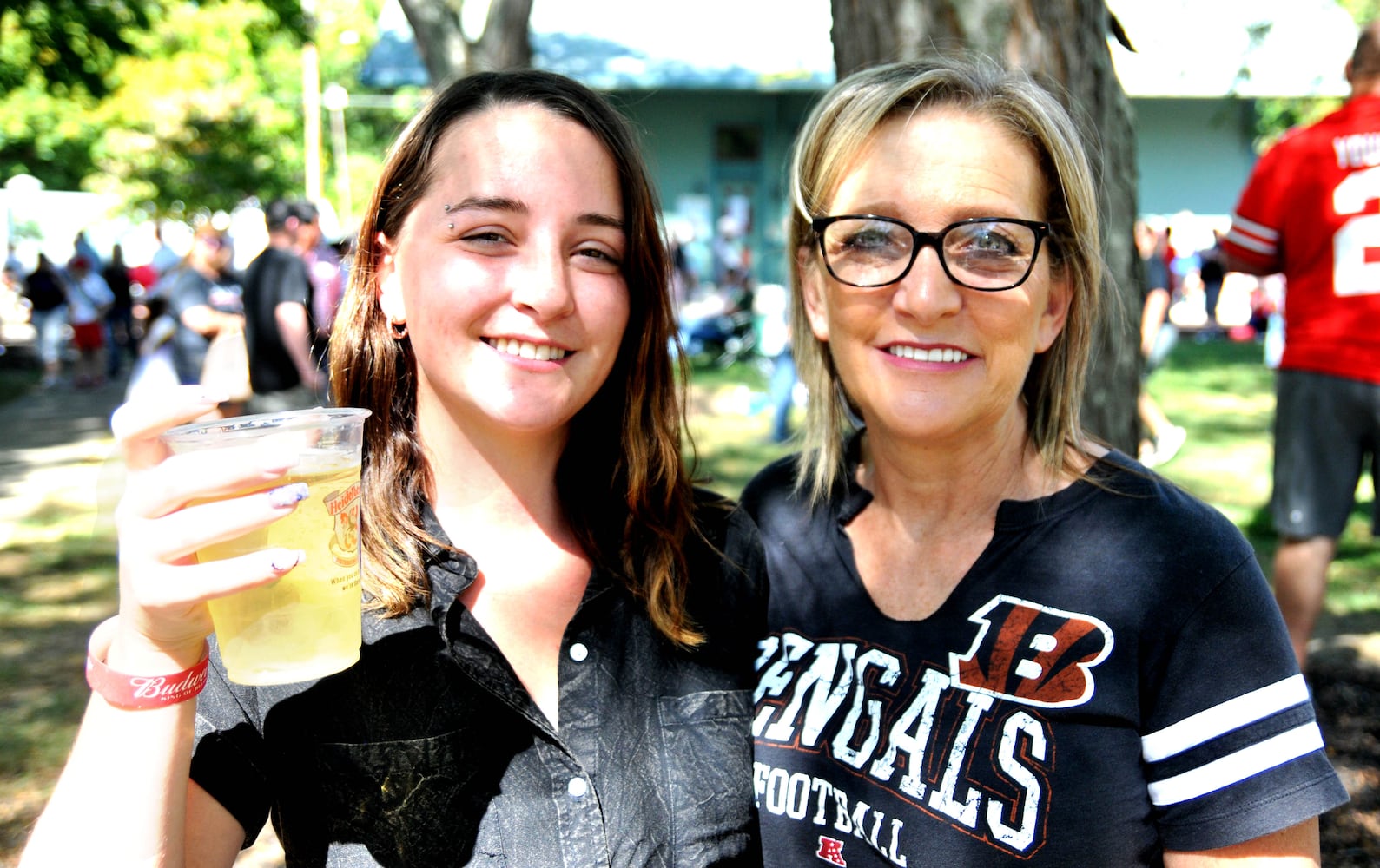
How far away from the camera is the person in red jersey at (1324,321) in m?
4.16

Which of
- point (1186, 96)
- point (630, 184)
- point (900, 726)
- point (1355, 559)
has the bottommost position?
point (1355, 559)

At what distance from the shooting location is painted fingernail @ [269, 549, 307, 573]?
4.52ft

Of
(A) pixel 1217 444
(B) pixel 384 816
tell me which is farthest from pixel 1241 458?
(B) pixel 384 816

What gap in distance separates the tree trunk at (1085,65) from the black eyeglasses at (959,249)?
90 centimetres

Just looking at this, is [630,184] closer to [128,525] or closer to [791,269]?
[791,269]

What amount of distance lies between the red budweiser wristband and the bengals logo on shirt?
1178 millimetres

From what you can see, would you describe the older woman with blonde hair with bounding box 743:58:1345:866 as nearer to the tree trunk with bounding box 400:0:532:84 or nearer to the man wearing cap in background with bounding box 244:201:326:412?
the man wearing cap in background with bounding box 244:201:326:412

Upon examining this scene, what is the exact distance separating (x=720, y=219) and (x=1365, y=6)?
466 inches

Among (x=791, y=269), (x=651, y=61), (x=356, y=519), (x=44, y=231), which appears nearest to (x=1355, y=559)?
(x=791, y=269)

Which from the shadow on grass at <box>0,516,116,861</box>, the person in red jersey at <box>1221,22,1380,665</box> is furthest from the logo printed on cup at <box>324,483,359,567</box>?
the person in red jersey at <box>1221,22,1380,665</box>

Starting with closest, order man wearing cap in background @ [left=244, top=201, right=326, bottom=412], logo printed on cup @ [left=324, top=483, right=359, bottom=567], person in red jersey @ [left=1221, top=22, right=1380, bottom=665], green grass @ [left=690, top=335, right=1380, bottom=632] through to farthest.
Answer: logo printed on cup @ [left=324, top=483, right=359, bottom=567], person in red jersey @ [left=1221, top=22, right=1380, bottom=665], green grass @ [left=690, top=335, right=1380, bottom=632], man wearing cap in background @ [left=244, top=201, right=326, bottom=412]

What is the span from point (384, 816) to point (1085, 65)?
8.32 ft

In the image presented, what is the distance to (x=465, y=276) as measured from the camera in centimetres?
180

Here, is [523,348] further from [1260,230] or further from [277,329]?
[277,329]
